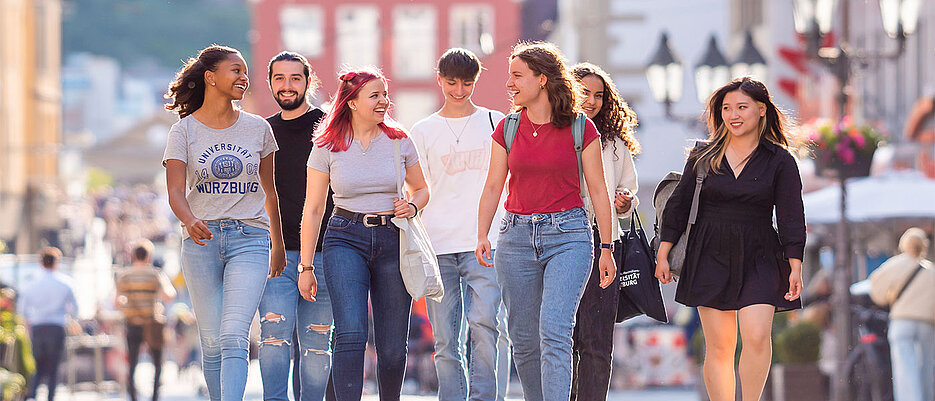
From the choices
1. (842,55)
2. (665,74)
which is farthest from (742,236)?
(665,74)

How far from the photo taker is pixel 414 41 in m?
58.4

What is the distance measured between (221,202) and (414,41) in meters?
51.3

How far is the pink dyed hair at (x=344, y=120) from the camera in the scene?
295 inches

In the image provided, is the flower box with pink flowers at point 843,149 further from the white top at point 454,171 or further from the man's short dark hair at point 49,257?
the man's short dark hair at point 49,257

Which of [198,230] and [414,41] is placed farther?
[414,41]

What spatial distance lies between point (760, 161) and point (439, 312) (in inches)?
69.1

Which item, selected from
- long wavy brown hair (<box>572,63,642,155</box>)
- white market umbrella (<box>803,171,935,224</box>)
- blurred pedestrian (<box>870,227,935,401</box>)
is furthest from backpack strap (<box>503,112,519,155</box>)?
white market umbrella (<box>803,171,935,224</box>)

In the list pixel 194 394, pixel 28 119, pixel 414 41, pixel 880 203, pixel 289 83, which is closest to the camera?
pixel 289 83

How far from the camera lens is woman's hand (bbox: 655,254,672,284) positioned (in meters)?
7.77

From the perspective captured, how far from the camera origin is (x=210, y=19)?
352 feet

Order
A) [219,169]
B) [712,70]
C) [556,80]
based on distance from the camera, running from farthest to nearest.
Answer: [712,70], [219,169], [556,80]

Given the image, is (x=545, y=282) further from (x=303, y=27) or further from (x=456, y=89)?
(x=303, y=27)

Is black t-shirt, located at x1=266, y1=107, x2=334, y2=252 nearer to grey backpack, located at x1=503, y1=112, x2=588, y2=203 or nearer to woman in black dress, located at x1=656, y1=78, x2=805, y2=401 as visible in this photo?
grey backpack, located at x1=503, y1=112, x2=588, y2=203

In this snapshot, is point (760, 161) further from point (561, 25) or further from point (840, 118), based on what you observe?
point (561, 25)
